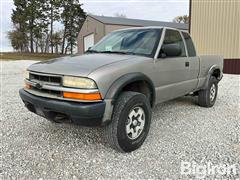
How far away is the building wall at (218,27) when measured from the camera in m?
12.4

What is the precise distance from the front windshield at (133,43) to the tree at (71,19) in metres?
41.7

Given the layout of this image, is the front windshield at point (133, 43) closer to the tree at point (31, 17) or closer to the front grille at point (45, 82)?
the front grille at point (45, 82)

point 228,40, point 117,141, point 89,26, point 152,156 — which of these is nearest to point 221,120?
point 152,156

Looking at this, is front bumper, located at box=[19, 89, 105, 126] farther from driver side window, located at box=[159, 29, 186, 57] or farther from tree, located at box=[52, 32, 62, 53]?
tree, located at box=[52, 32, 62, 53]

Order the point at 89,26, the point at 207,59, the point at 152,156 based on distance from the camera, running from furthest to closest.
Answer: the point at 89,26 < the point at 207,59 < the point at 152,156

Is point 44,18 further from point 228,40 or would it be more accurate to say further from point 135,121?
point 135,121

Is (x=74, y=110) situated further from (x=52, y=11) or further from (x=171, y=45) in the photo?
(x=52, y=11)

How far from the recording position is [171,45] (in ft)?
12.3

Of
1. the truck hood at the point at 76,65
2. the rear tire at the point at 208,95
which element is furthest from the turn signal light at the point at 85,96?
the rear tire at the point at 208,95

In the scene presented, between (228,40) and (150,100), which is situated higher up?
(228,40)

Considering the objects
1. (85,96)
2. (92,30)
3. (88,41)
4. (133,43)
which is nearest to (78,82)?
(85,96)

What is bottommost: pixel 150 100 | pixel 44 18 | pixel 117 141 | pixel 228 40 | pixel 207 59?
pixel 117 141

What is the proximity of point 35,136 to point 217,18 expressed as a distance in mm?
12463

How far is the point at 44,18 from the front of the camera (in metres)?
42.9
